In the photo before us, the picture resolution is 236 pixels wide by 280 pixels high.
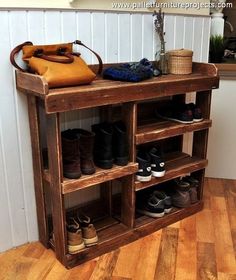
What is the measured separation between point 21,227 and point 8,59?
2.82 feet

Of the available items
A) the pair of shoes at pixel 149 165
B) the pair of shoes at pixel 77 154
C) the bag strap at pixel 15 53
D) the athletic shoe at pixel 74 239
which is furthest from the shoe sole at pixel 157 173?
the bag strap at pixel 15 53

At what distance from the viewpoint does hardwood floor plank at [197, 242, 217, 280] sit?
1.69 metres

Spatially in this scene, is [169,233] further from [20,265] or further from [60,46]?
[60,46]

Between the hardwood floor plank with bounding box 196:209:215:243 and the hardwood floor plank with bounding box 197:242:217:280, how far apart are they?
0.05 m

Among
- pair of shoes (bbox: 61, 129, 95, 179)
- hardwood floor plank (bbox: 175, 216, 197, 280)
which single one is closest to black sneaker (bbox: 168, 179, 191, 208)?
hardwood floor plank (bbox: 175, 216, 197, 280)

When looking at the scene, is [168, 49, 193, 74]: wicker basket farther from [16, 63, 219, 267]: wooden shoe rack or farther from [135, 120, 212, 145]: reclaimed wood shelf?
[135, 120, 212, 145]: reclaimed wood shelf

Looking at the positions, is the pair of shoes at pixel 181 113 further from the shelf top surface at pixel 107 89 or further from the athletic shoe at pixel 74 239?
the athletic shoe at pixel 74 239

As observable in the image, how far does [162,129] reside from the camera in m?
1.92

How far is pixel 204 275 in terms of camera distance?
169 centimetres

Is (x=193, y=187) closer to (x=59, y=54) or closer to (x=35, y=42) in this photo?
(x=59, y=54)

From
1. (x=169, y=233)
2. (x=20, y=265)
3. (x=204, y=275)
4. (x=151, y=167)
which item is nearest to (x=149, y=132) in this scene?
(x=151, y=167)

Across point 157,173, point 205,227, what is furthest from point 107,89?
point 205,227

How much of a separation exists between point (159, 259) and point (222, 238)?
41cm

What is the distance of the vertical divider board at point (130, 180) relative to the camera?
5.79 ft
